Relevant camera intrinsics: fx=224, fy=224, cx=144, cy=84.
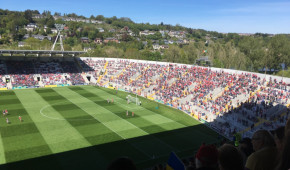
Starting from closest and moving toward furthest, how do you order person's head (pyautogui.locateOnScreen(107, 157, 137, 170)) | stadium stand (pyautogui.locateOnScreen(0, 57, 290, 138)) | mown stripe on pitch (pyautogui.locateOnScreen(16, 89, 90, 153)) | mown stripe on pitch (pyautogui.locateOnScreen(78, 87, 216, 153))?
person's head (pyautogui.locateOnScreen(107, 157, 137, 170)), mown stripe on pitch (pyautogui.locateOnScreen(16, 89, 90, 153)), mown stripe on pitch (pyautogui.locateOnScreen(78, 87, 216, 153)), stadium stand (pyautogui.locateOnScreen(0, 57, 290, 138))

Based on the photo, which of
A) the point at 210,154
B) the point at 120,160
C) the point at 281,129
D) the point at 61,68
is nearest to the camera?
the point at 120,160

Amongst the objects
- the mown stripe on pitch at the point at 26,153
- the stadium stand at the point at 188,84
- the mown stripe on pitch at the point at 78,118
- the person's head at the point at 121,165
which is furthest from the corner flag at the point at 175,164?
the stadium stand at the point at 188,84

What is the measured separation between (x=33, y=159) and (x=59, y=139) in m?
4.48

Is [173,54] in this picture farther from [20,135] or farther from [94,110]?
[20,135]

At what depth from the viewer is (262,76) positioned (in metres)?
38.2

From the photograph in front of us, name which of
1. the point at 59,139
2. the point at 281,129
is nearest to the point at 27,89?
the point at 59,139

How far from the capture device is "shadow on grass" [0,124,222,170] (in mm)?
19438

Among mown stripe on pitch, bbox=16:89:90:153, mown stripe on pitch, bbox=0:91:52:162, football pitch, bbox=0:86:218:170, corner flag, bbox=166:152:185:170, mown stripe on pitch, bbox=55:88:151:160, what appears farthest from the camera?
mown stripe on pitch, bbox=55:88:151:160

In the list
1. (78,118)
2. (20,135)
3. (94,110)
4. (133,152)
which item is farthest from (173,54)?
(20,135)

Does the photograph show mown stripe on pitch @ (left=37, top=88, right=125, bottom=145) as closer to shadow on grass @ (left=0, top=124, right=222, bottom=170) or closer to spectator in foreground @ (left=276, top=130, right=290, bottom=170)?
shadow on grass @ (left=0, top=124, right=222, bottom=170)

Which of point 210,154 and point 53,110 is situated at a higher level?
point 210,154

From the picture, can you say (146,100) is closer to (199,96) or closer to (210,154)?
(199,96)

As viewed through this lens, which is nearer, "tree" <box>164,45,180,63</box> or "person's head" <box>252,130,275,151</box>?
"person's head" <box>252,130,275,151</box>

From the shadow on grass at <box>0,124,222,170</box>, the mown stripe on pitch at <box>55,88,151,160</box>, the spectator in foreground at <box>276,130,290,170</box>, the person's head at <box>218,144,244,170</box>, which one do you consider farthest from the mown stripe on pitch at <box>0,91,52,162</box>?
the spectator in foreground at <box>276,130,290,170</box>
